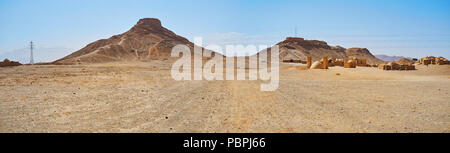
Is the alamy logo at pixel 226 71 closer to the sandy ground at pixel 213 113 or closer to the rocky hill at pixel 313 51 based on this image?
the sandy ground at pixel 213 113

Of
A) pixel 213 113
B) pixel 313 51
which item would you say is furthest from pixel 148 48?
pixel 213 113

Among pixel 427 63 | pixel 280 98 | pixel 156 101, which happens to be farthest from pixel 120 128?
pixel 427 63

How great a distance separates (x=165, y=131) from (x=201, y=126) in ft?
2.71

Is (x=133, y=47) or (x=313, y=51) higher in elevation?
(x=313, y=51)

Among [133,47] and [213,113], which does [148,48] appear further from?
[213,113]
